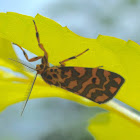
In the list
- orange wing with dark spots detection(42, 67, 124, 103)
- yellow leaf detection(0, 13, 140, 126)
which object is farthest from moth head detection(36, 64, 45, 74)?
yellow leaf detection(0, 13, 140, 126)

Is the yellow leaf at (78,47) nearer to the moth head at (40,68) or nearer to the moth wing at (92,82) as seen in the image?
the moth wing at (92,82)

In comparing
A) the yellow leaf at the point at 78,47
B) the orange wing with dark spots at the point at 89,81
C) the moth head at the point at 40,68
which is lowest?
the moth head at the point at 40,68

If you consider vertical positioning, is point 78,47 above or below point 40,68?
above

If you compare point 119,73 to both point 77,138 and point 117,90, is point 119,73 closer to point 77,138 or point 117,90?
point 117,90

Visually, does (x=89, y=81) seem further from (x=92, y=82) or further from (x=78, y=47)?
(x=78, y=47)

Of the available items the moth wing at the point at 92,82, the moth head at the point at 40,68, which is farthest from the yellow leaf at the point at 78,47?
the moth head at the point at 40,68

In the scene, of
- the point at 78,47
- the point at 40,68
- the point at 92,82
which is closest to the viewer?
the point at 78,47

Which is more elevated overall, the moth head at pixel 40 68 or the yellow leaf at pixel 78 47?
the yellow leaf at pixel 78 47

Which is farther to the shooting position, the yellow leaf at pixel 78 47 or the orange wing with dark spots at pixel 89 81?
the orange wing with dark spots at pixel 89 81

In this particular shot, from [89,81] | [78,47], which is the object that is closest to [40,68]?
[89,81]
